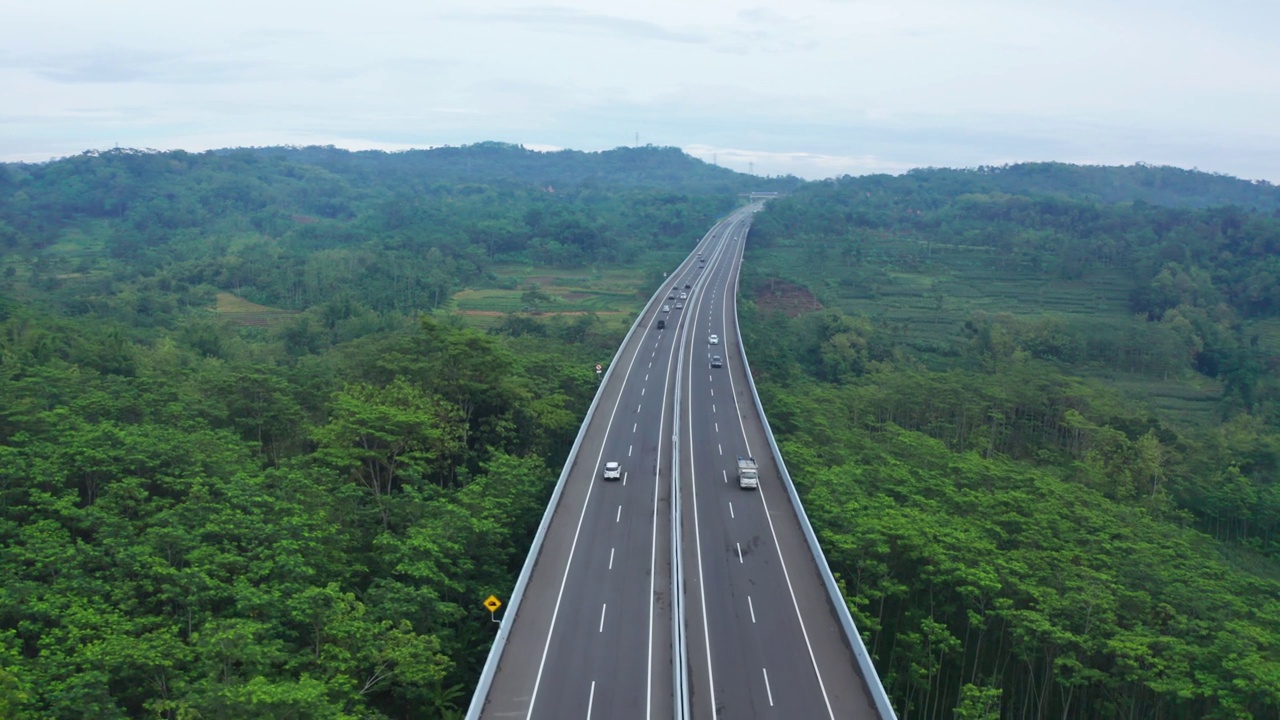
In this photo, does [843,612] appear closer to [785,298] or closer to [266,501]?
[266,501]

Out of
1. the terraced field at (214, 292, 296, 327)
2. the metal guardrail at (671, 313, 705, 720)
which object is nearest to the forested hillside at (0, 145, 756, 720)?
the terraced field at (214, 292, 296, 327)

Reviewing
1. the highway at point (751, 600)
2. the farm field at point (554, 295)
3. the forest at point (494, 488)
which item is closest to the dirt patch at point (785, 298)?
the forest at point (494, 488)

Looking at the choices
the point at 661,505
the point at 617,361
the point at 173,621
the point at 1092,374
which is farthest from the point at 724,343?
the point at 173,621

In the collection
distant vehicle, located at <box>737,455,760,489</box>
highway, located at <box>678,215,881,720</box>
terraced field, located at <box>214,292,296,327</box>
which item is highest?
terraced field, located at <box>214,292,296,327</box>

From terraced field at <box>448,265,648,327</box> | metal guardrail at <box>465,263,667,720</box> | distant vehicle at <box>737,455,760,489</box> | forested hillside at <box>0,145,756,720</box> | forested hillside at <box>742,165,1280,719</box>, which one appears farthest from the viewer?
terraced field at <box>448,265,648,327</box>

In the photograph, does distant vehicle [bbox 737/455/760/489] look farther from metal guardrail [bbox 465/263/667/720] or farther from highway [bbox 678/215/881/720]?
metal guardrail [bbox 465/263/667/720]

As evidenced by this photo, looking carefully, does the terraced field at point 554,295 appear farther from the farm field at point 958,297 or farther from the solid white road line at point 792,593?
the solid white road line at point 792,593

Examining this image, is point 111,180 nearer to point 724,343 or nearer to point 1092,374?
point 724,343
